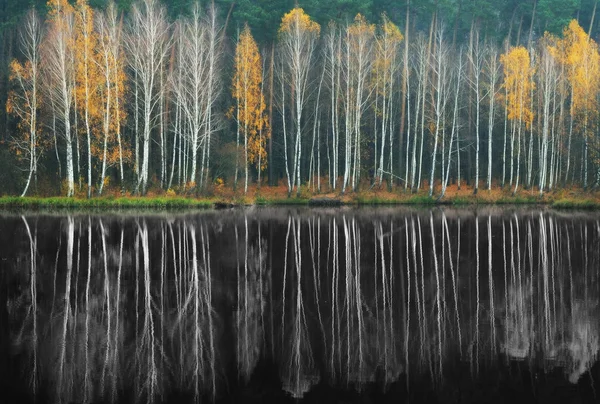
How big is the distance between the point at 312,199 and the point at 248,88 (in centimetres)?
941

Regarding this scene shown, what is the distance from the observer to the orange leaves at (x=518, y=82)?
44.2 meters

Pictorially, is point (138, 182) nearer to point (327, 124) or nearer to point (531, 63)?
point (327, 124)

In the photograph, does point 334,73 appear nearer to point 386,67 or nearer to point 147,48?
point 386,67

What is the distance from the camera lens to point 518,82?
45.2 metres

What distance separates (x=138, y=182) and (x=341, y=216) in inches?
562

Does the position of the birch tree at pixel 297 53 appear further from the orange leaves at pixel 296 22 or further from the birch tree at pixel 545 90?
the birch tree at pixel 545 90

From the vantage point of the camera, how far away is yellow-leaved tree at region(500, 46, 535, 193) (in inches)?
1740

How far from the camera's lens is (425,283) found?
41.5ft

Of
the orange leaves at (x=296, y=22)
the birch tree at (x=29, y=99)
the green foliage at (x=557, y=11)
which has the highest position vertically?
the green foliage at (x=557, y=11)

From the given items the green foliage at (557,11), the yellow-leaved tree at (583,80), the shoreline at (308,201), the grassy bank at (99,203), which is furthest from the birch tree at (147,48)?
the green foliage at (557,11)

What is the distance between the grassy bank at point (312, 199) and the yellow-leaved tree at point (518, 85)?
11.2 feet

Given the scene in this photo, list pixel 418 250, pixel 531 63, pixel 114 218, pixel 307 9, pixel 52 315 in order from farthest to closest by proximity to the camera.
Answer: pixel 307 9 → pixel 531 63 → pixel 114 218 → pixel 418 250 → pixel 52 315

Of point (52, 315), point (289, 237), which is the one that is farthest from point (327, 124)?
point (52, 315)

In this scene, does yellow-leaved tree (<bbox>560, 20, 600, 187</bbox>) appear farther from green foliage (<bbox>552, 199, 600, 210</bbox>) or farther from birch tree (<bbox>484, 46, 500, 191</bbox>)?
green foliage (<bbox>552, 199, 600, 210</bbox>)
